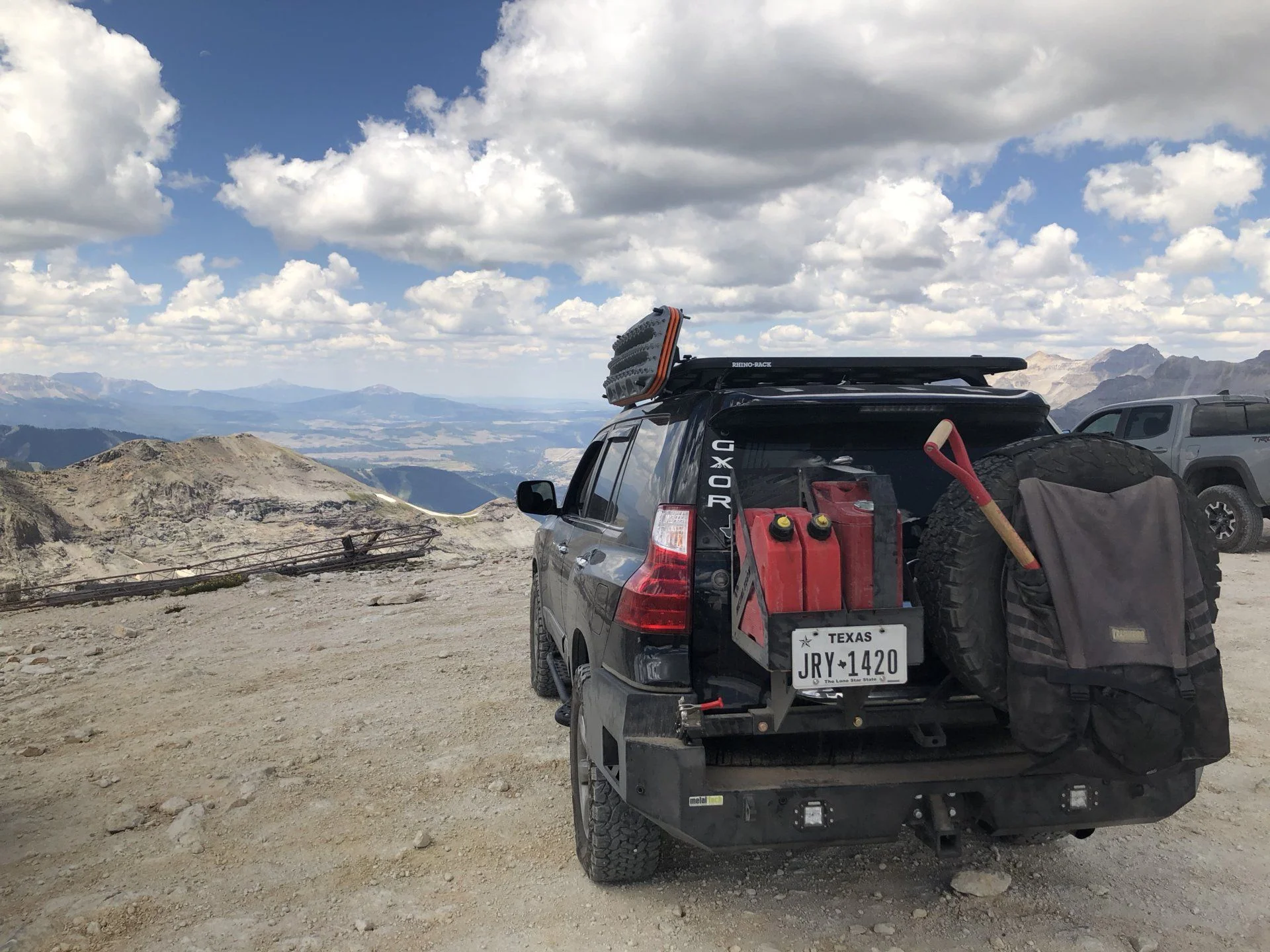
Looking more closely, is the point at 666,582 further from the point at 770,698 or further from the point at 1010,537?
the point at 1010,537

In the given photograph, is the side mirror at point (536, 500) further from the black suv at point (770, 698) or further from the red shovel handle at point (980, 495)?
the red shovel handle at point (980, 495)

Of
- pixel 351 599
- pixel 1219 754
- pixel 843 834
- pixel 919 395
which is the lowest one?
pixel 351 599

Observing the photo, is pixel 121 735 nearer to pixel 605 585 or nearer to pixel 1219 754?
pixel 605 585

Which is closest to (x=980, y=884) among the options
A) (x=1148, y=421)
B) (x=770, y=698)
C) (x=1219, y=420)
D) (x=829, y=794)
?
(x=829, y=794)

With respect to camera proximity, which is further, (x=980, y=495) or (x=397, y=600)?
(x=397, y=600)

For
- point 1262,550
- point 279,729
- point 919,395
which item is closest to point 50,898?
point 279,729

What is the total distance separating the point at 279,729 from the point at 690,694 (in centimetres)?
388

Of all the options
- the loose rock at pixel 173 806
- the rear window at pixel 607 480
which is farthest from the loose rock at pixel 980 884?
the loose rock at pixel 173 806

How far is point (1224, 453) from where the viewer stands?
10602 mm

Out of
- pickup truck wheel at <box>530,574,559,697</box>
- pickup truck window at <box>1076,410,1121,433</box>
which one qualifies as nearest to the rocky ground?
pickup truck wheel at <box>530,574,559,697</box>

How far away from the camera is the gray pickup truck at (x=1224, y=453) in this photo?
34.2ft

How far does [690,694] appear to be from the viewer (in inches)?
106

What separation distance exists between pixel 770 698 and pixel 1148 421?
1115 cm

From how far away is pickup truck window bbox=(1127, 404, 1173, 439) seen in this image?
11.3 m
